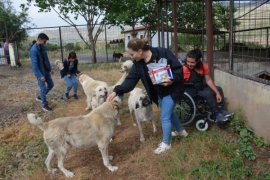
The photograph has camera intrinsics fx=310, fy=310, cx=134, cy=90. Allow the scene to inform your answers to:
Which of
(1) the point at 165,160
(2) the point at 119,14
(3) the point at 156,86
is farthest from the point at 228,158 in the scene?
(2) the point at 119,14

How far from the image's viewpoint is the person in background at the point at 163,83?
4352 millimetres

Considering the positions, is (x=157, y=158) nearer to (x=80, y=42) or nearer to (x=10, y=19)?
(x=80, y=42)

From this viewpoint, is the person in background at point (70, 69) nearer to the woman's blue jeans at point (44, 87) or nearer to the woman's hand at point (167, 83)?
the woman's blue jeans at point (44, 87)

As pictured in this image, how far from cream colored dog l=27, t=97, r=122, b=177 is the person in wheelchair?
5.20 feet

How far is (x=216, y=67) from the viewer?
21.9 ft

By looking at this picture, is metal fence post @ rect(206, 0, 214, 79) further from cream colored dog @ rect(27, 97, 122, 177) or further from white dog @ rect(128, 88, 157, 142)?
cream colored dog @ rect(27, 97, 122, 177)

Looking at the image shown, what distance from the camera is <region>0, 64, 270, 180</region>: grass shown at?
416cm

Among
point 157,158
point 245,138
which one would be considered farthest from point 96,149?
point 245,138

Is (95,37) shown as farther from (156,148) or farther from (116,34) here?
(156,148)

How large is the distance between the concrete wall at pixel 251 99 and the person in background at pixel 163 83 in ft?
4.19

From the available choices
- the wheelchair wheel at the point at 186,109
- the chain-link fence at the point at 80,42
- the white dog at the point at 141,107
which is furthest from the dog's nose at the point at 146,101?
the chain-link fence at the point at 80,42

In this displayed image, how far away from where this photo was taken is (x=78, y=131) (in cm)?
432

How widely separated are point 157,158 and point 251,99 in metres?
1.86

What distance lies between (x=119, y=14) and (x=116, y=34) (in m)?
3.96
